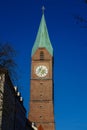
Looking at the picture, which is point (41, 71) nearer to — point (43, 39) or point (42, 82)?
point (42, 82)

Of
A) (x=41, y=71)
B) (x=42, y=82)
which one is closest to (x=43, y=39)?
(x=41, y=71)

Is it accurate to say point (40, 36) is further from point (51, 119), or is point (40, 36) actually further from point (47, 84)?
point (51, 119)

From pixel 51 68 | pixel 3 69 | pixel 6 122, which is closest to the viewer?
pixel 3 69

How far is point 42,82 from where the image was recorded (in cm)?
8431

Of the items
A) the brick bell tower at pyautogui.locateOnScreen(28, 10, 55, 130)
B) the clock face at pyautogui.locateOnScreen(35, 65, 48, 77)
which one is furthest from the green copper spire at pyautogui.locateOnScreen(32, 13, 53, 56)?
the clock face at pyautogui.locateOnScreen(35, 65, 48, 77)

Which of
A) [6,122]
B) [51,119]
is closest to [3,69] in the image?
[6,122]

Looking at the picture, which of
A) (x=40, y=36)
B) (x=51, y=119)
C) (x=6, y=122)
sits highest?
(x=40, y=36)

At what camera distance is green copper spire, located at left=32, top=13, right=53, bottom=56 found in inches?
3474

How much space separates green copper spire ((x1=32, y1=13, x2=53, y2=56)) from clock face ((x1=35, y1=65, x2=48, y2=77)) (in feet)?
12.7

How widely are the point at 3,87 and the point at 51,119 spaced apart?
43.1 metres

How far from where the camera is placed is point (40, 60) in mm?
86875

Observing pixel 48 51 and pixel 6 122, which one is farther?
pixel 48 51

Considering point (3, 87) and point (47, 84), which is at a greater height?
point (47, 84)

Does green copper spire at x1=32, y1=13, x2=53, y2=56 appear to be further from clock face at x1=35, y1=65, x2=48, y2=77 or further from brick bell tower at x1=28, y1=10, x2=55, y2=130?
clock face at x1=35, y1=65, x2=48, y2=77
